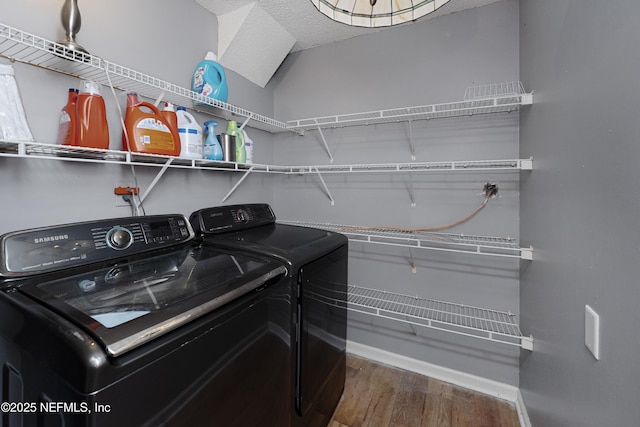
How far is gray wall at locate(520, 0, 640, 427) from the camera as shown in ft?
2.29

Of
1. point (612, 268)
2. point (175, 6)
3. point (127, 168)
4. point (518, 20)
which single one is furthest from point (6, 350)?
point (518, 20)

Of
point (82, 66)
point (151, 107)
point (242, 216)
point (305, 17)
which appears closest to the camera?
point (82, 66)

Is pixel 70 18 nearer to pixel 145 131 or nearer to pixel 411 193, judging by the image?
pixel 145 131

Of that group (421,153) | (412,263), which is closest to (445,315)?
(412,263)

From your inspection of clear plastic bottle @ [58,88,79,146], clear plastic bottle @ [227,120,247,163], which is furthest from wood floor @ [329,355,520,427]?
clear plastic bottle @ [58,88,79,146]

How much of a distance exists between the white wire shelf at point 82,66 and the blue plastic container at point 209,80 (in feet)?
0.30

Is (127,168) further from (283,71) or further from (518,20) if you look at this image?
(518,20)

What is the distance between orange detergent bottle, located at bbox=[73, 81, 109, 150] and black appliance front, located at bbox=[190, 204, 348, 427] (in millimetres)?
600

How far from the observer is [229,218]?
181 centimetres

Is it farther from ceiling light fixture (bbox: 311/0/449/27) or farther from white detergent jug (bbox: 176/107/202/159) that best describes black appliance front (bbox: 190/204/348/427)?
ceiling light fixture (bbox: 311/0/449/27)

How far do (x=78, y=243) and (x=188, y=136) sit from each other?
0.85 metres

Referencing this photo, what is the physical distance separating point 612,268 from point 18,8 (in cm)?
236

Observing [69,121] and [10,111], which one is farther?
[69,121]

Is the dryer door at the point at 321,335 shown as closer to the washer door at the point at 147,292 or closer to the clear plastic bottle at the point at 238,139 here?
the washer door at the point at 147,292
